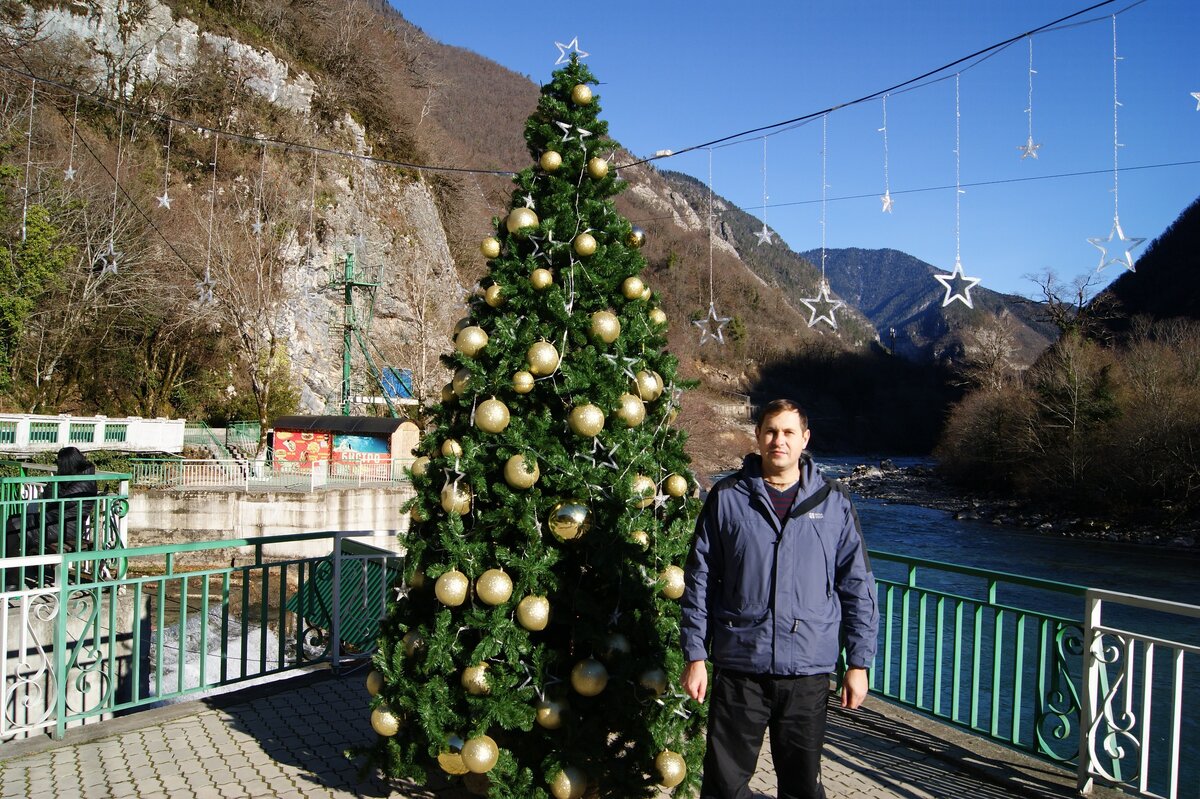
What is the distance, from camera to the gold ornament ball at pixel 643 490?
12.8 feet

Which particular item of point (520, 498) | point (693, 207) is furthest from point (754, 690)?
point (693, 207)

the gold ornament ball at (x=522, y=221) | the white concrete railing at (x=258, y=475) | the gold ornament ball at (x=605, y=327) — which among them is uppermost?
the gold ornament ball at (x=522, y=221)

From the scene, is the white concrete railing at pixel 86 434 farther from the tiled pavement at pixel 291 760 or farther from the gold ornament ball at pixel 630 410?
the gold ornament ball at pixel 630 410

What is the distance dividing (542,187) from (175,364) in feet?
106

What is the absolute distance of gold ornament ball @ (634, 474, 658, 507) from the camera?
3893 mm

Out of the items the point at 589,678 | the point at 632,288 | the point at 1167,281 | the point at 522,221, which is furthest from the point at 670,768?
the point at 1167,281

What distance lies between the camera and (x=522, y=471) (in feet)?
12.3

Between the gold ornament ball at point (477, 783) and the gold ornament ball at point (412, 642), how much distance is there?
67 cm

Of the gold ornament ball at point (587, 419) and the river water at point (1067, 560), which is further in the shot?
the river water at point (1067, 560)

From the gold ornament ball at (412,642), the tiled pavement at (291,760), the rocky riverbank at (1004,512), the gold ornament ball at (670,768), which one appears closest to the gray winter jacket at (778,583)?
the gold ornament ball at (670,768)

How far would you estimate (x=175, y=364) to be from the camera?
32094 mm

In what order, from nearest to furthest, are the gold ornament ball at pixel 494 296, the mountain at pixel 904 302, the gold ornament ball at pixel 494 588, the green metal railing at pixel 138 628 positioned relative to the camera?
the gold ornament ball at pixel 494 588 < the gold ornament ball at pixel 494 296 < the green metal railing at pixel 138 628 < the mountain at pixel 904 302

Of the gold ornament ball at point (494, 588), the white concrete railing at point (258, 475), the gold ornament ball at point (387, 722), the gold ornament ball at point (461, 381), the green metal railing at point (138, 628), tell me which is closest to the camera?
the gold ornament ball at point (494, 588)

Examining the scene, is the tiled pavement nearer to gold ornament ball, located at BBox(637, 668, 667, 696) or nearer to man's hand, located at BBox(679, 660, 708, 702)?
gold ornament ball, located at BBox(637, 668, 667, 696)
